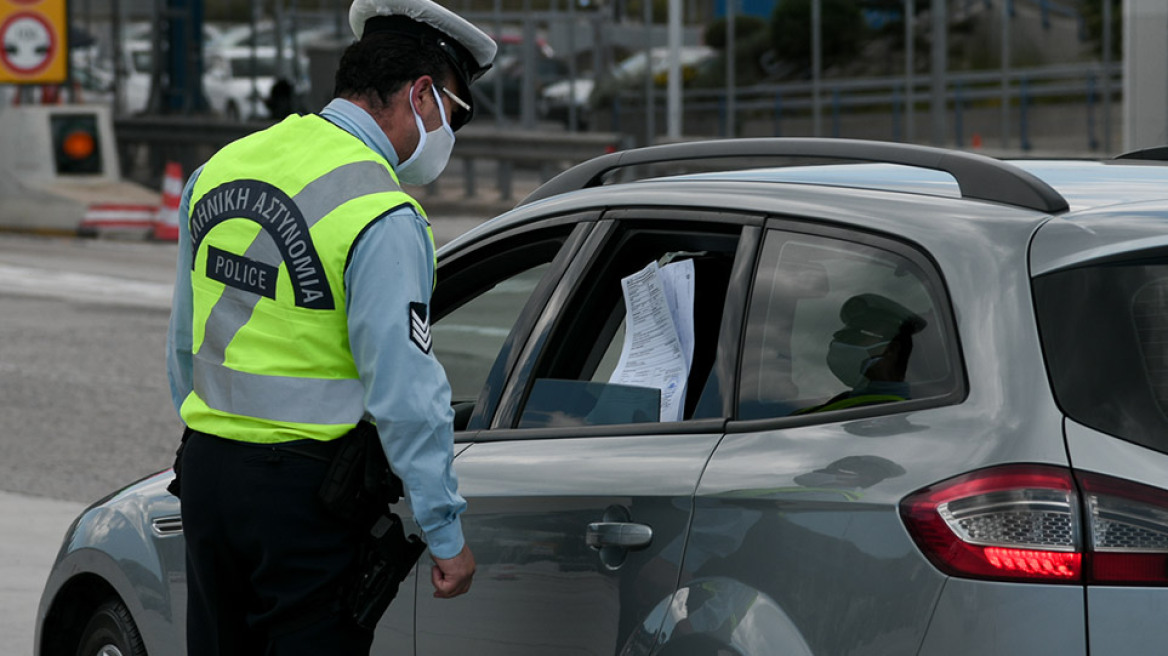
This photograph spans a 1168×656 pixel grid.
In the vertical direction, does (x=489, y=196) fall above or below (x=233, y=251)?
below

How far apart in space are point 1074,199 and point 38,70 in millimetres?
21640

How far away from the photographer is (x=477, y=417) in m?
3.58

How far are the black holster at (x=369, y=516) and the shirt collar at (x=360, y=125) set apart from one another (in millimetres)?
502

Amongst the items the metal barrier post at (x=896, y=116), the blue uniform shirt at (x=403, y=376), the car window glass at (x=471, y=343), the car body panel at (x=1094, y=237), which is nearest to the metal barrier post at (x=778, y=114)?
the metal barrier post at (x=896, y=116)

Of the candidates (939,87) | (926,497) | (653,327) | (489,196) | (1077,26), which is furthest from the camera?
(489,196)

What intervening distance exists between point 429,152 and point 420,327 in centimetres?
40

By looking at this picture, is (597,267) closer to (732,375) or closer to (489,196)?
(732,375)

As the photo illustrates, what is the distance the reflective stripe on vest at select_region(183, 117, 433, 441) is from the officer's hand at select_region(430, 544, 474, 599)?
11.6 inches

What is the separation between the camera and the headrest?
2801 millimetres

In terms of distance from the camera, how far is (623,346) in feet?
11.5

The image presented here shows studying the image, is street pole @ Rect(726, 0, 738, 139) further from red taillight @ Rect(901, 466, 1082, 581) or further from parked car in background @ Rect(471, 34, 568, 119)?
red taillight @ Rect(901, 466, 1082, 581)

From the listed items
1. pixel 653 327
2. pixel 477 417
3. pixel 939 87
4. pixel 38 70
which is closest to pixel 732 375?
pixel 653 327

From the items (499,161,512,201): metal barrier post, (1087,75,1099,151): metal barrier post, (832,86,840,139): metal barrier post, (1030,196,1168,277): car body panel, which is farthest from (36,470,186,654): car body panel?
(832,86,840,139): metal barrier post

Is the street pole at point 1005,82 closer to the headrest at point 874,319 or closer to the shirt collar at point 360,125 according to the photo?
the shirt collar at point 360,125
